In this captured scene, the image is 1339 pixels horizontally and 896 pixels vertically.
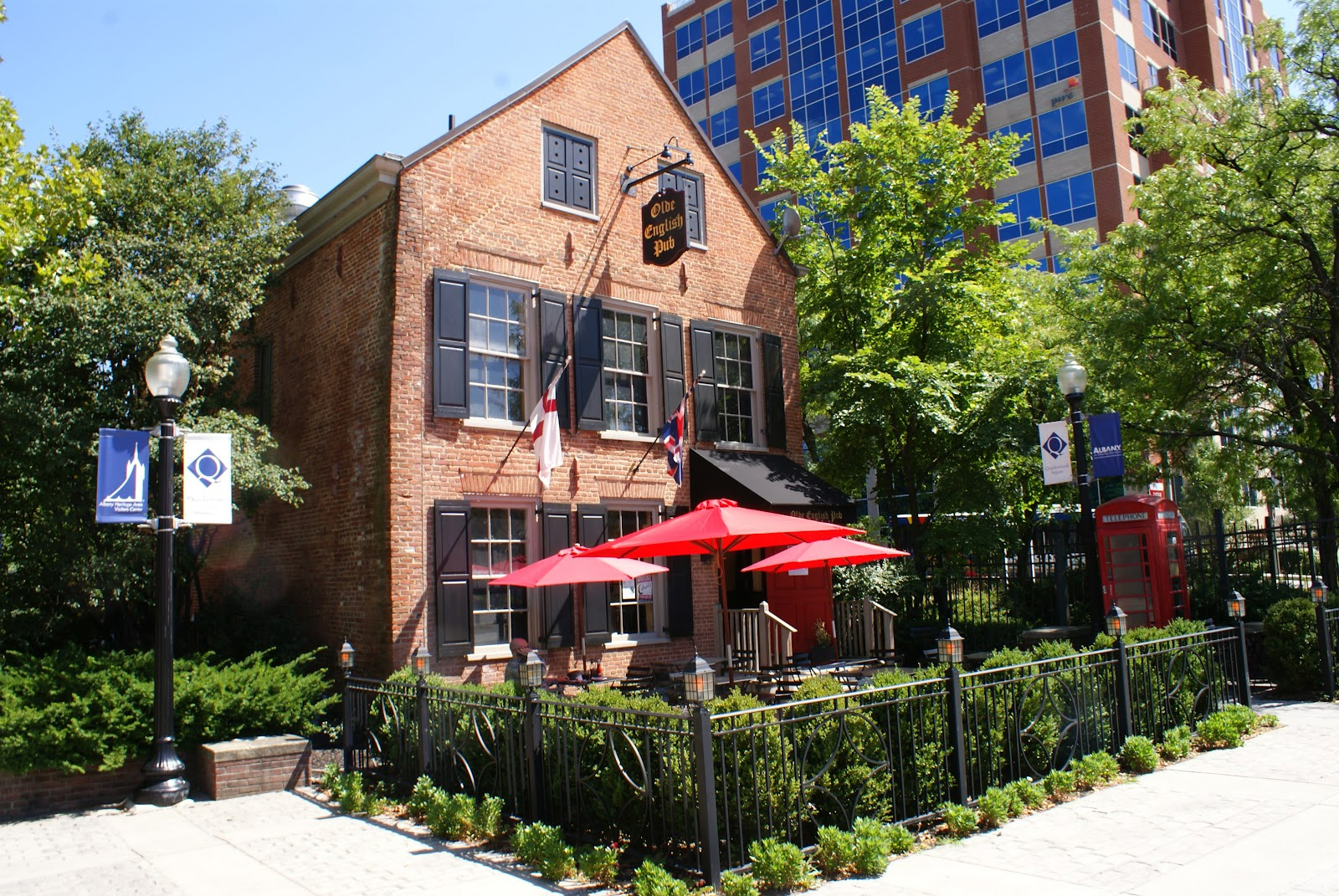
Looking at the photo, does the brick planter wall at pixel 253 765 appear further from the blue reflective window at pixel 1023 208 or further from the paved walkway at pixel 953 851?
the blue reflective window at pixel 1023 208

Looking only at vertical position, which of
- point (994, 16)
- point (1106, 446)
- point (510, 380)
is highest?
point (994, 16)

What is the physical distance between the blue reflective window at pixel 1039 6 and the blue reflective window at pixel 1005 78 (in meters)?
1.55

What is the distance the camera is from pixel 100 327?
1065 centimetres

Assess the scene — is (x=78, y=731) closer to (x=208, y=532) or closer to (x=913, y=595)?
(x=208, y=532)

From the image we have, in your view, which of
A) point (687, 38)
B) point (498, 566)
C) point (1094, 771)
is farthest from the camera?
point (687, 38)

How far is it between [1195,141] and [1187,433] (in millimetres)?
5576

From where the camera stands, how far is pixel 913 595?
647 inches

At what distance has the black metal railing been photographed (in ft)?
20.7

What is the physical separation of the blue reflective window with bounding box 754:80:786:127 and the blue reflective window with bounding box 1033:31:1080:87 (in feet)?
43.5

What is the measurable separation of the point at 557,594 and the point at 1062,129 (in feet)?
110

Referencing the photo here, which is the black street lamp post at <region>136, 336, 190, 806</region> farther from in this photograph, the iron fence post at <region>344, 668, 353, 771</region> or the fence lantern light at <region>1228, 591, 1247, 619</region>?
the fence lantern light at <region>1228, 591, 1247, 619</region>

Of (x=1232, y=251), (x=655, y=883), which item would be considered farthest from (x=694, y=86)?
(x=655, y=883)

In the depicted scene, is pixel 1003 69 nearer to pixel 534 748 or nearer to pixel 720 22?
pixel 720 22

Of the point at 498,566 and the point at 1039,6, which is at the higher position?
the point at 1039,6
